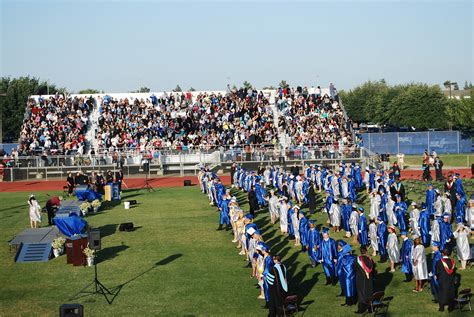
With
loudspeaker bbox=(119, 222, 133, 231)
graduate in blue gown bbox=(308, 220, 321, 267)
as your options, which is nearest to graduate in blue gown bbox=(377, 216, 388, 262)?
graduate in blue gown bbox=(308, 220, 321, 267)

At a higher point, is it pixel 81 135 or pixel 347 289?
pixel 81 135

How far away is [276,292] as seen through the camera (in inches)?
708

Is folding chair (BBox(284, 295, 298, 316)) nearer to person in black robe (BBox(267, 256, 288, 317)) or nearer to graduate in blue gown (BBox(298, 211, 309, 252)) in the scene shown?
person in black robe (BBox(267, 256, 288, 317))

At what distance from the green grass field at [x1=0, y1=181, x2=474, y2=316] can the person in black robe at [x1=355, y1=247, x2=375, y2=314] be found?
435 millimetres

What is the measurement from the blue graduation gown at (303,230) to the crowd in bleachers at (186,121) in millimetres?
28779

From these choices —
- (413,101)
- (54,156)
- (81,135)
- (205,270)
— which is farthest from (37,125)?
(413,101)

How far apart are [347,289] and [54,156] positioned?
37.1m

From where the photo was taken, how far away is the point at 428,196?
30031 millimetres

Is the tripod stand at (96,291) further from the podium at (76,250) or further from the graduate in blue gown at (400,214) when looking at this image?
the graduate in blue gown at (400,214)

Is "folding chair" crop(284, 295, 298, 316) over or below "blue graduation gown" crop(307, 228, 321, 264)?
below

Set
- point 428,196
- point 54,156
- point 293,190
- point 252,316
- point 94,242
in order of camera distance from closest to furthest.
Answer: point 252,316, point 94,242, point 428,196, point 293,190, point 54,156

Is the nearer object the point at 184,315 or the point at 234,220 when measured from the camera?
the point at 184,315

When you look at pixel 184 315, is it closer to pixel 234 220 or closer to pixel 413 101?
pixel 234 220

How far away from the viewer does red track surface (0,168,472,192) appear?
48.2m
